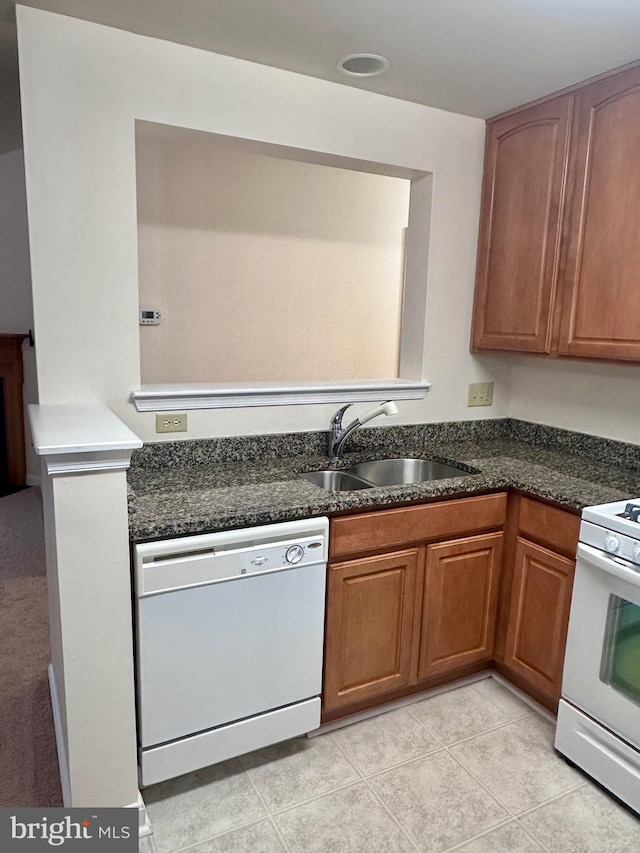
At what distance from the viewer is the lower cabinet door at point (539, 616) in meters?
2.06

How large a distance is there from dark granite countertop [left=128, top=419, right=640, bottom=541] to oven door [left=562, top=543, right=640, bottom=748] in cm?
24

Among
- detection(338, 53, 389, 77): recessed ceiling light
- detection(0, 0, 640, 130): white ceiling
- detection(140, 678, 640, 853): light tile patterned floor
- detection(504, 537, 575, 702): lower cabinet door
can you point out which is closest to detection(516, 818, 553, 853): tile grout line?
detection(140, 678, 640, 853): light tile patterned floor

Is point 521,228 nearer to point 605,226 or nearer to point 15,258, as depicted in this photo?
point 605,226

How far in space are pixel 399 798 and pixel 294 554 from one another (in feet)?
2.70

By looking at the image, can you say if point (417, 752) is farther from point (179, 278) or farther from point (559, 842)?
point (179, 278)

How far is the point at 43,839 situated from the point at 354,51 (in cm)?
251

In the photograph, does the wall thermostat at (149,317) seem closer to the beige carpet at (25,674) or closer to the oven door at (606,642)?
the beige carpet at (25,674)

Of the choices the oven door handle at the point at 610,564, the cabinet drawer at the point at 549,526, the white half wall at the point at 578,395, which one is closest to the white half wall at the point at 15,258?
the white half wall at the point at 578,395

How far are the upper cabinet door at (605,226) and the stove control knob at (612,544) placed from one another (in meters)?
0.69

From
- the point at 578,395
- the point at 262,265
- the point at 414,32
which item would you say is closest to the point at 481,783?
the point at 578,395

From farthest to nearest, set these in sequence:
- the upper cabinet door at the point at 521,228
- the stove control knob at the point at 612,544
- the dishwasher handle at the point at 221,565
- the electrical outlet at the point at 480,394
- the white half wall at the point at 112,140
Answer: the electrical outlet at the point at 480,394 < the upper cabinet door at the point at 521,228 < the white half wall at the point at 112,140 < the stove control knob at the point at 612,544 < the dishwasher handle at the point at 221,565

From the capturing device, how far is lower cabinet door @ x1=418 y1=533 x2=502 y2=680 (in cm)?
218

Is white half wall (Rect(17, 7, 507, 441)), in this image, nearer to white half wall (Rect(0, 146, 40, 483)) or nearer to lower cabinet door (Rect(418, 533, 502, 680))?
lower cabinet door (Rect(418, 533, 502, 680))

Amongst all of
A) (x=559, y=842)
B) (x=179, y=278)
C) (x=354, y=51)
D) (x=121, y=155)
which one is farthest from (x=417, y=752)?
(x=179, y=278)
